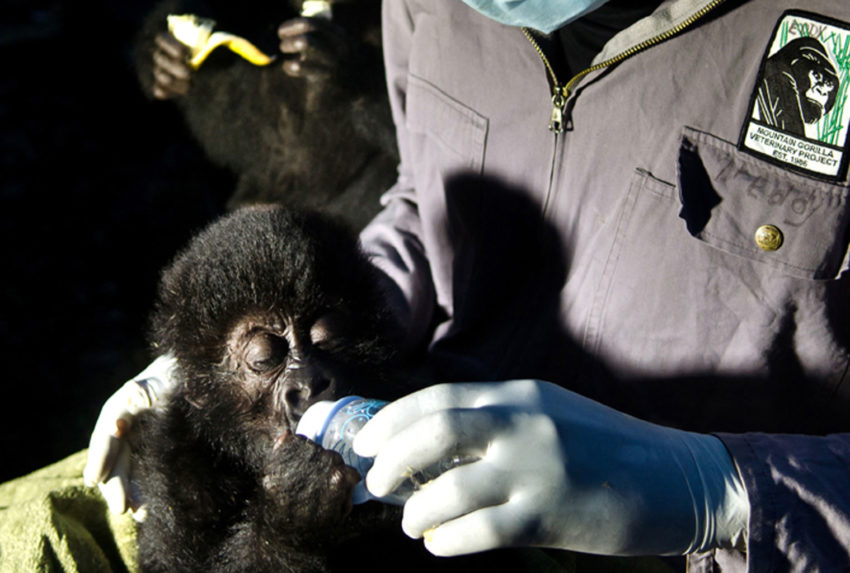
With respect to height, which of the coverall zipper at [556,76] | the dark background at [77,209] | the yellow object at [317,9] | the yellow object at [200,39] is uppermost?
the coverall zipper at [556,76]

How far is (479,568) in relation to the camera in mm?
1226

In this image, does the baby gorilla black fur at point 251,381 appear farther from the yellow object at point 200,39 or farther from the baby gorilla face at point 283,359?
the yellow object at point 200,39

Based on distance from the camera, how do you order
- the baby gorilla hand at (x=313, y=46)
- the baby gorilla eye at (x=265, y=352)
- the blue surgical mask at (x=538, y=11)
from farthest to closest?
the baby gorilla hand at (x=313, y=46), the baby gorilla eye at (x=265, y=352), the blue surgical mask at (x=538, y=11)

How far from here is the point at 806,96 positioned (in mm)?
1099

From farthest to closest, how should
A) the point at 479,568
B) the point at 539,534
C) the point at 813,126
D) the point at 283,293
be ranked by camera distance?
1. the point at 283,293
2. the point at 479,568
3. the point at 813,126
4. the point at 539,534

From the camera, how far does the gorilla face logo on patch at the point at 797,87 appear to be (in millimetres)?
1079

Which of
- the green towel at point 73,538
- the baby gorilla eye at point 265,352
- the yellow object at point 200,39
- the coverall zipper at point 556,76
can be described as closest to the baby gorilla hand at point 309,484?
the baby gorilla eye at point 265,352

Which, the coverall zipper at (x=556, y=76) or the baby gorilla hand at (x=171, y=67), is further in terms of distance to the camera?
the baby gorilla hand at (x=171, y=67)

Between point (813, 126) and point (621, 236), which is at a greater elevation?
point (813, 126)

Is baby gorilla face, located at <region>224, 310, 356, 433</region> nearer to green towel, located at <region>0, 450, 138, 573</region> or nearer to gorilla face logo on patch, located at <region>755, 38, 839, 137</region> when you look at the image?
green towel, located at <region>0, 450, 138, 573</region>

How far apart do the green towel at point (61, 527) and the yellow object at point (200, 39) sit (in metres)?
1.42

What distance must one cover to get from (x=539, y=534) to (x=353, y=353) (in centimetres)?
51

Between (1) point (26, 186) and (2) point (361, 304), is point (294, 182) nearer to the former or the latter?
(2) point (361, 304)

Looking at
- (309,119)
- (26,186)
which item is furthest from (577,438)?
(26,186)
